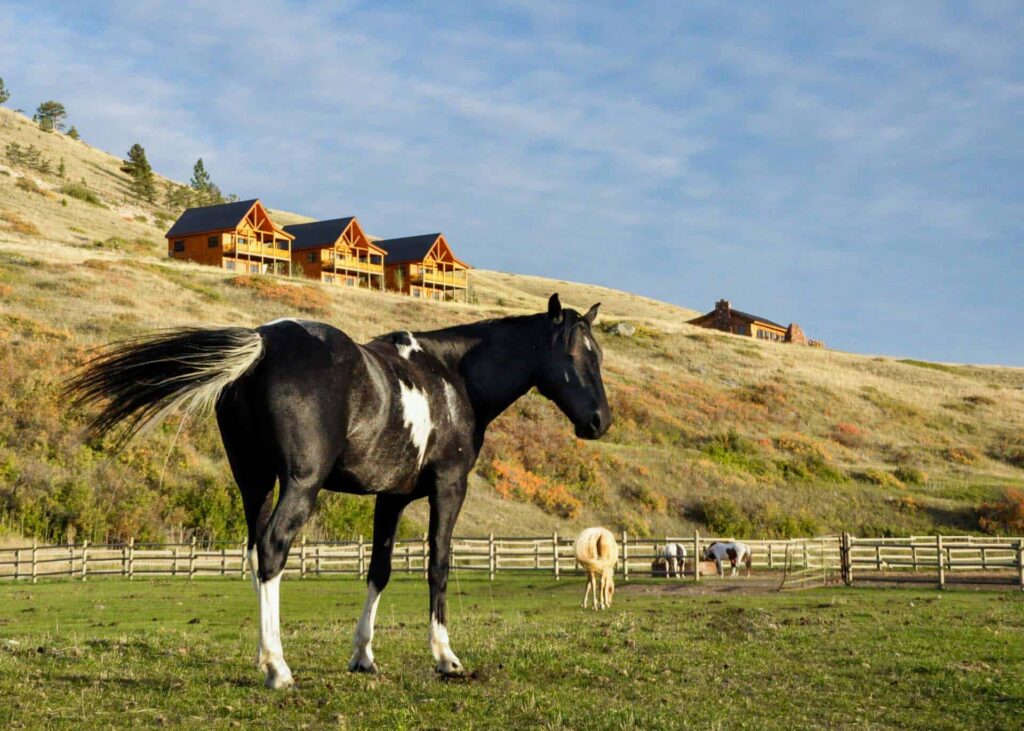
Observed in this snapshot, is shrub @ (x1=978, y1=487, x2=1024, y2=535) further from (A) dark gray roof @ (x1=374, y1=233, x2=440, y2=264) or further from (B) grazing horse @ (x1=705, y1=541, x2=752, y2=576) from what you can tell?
(A) dark gray roof @ (x1=374, y1=233, x2=440, y2=264)

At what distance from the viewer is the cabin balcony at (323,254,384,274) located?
86.0 m

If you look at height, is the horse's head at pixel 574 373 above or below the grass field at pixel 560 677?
above

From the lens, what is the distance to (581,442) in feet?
158

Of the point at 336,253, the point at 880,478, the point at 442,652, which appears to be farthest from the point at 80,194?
the point at 442,652

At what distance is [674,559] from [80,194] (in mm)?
89506

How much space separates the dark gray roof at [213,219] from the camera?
264ft

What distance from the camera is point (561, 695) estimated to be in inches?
269

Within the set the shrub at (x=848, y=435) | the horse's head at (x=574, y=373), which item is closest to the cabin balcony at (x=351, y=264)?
the shrub at (x=848, y=435)

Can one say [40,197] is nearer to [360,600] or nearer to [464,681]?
[360,600]

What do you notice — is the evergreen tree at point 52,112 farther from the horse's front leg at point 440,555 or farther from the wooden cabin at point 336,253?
the horse's front leg at point 440,555

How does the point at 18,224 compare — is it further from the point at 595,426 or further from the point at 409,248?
the point at 595,426

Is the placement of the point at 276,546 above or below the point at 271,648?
above

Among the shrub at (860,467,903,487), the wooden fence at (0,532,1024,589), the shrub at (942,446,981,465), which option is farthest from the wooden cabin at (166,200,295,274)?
the wooden fence at (0,532,1024,589)

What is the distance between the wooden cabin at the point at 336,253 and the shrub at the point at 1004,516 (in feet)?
178
